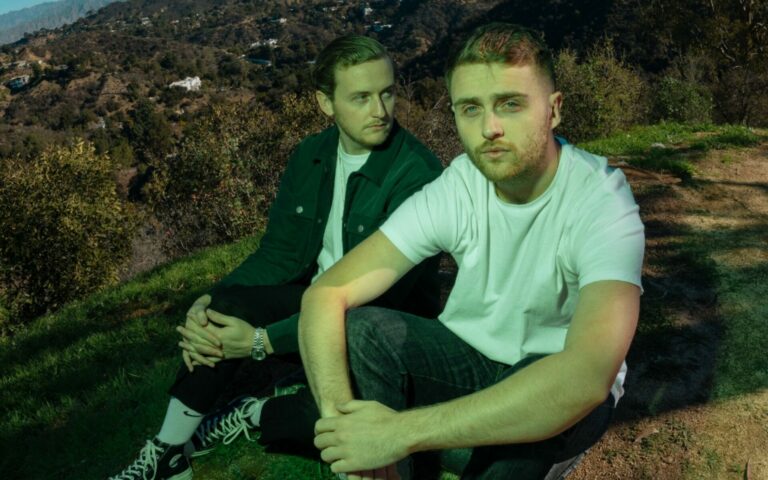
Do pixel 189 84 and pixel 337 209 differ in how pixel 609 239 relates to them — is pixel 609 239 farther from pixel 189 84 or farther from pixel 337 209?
pixel 189 84

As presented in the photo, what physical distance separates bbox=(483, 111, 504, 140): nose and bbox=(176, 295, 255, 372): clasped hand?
1.41 m

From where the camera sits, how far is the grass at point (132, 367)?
352cm

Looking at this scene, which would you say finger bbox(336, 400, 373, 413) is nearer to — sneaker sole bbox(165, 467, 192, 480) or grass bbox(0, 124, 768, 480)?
grass bbox(0, 124, 768, 480)

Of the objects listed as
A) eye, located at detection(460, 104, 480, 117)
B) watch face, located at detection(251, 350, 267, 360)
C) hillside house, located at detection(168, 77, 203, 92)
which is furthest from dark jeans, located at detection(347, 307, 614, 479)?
hillside house, located at detection(168, 77, 203, 92)

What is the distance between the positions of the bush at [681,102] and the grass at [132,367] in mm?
15735

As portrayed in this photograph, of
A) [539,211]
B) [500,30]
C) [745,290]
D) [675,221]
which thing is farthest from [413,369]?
[675,221]

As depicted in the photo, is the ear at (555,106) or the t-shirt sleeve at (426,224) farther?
the t-shirt sleeve at (426,224)

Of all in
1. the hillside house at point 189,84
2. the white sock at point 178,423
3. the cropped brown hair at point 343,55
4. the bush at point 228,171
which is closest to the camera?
the white sock at point 178,423

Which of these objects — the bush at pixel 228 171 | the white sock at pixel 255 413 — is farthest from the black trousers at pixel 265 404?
the bush at pixel 228 171

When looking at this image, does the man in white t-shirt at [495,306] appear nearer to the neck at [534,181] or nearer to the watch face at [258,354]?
the neck at [534,181]

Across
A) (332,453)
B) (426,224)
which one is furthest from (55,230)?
(332,453)

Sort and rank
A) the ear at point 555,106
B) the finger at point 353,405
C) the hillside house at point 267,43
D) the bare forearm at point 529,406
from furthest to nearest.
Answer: the hillside house at point 267,43
the ear at point 555,106
the finger at point 353,405
the bare forearm at point 529,406

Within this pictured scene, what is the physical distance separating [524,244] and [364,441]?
2.84ft

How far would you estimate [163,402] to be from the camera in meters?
3.97
